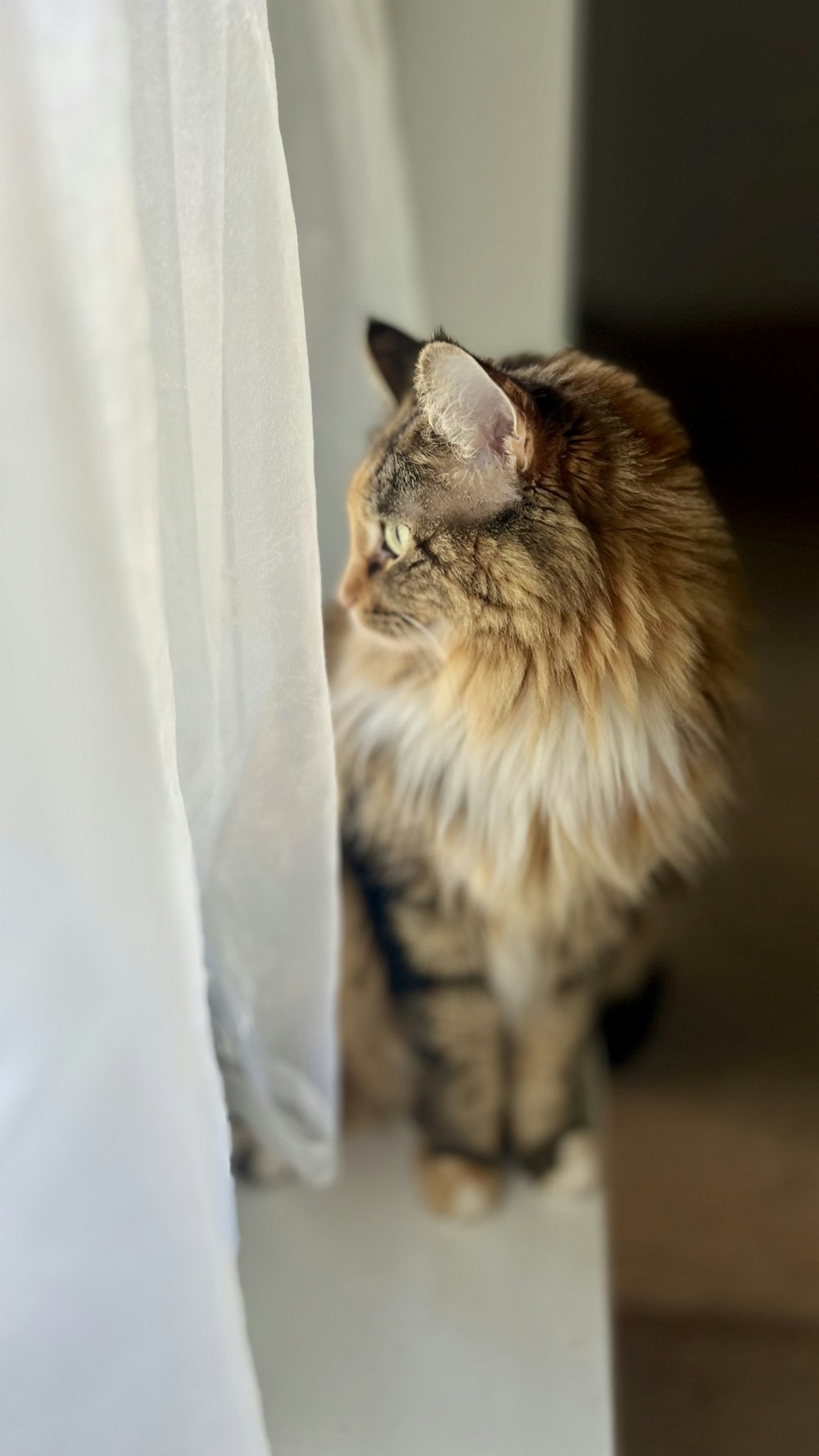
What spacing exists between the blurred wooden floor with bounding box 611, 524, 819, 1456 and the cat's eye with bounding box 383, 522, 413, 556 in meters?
0.74

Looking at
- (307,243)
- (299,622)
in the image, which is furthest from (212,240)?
(307,243)

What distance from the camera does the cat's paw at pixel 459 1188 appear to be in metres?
1.08

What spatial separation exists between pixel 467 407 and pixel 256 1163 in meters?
0.83

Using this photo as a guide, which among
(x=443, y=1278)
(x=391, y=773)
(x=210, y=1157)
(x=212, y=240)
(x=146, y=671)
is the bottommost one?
(x=443, y=1278)

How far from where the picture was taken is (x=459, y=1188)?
109cm

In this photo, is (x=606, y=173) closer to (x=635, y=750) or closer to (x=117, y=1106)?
(x=635, y=750)

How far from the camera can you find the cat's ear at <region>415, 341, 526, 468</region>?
65 cm

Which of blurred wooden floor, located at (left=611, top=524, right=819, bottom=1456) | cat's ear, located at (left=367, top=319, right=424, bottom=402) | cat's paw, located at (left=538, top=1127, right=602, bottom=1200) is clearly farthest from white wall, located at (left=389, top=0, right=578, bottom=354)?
cat's paw, located at (left=538, top=1127, right=602, bottom=1200)

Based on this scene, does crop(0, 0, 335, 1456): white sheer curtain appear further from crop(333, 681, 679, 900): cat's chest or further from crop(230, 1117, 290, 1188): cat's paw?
crop(230, 1117, 290, 1188): cat's paw

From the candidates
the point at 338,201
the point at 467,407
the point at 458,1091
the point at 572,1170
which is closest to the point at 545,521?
the point at 467,407

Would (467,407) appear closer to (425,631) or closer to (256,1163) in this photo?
(425,631)

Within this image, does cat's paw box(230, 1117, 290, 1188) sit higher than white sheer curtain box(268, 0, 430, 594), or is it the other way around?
white sheer curtain box(268, 0, 430, 594)

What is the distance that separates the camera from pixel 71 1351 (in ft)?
2.27

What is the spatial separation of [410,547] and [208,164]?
0.30 meters
